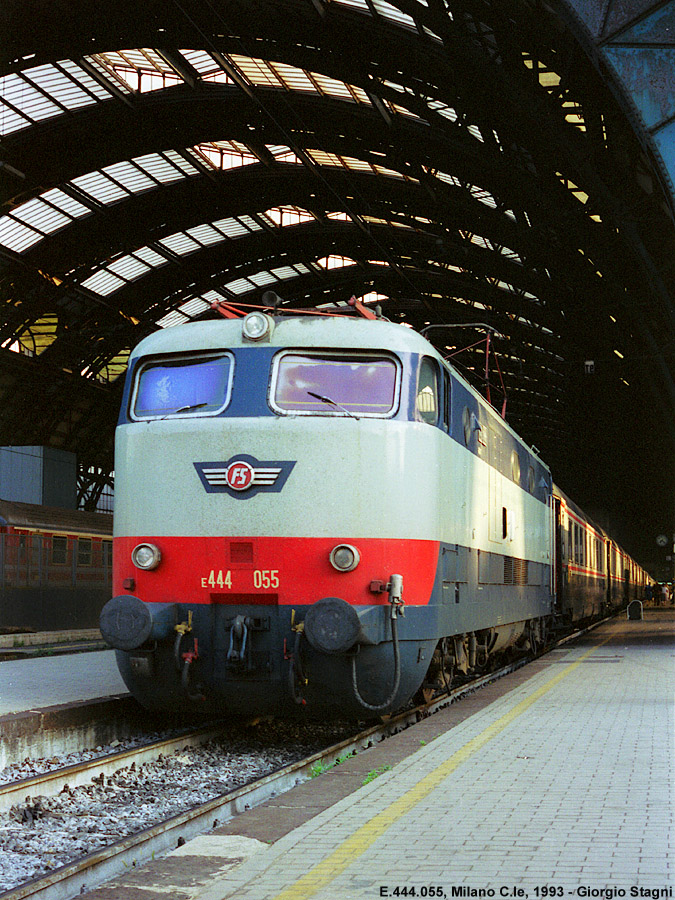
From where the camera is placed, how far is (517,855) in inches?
202

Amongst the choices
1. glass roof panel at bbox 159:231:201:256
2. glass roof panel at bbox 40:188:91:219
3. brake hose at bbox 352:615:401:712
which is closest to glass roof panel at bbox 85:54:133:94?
glass roof panel at bbox 40:188:91:219

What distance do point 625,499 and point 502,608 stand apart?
5996 cm

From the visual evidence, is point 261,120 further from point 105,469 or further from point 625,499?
point 625,499

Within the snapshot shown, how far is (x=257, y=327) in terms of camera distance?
9.54 meters

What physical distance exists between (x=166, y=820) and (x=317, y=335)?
454cm

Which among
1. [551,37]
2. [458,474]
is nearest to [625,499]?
[551,37]

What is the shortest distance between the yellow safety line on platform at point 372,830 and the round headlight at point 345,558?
→ 1765 mm

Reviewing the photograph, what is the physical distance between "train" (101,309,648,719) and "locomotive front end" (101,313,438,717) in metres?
0.01

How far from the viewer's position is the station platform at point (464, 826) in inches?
185

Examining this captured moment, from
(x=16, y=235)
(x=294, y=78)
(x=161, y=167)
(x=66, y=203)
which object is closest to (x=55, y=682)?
(x=294, y=78)

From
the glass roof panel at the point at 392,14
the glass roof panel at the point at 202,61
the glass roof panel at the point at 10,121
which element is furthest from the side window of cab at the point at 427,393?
the glass roof panel at the point at 10,121

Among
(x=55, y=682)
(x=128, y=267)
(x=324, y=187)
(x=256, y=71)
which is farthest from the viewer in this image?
(x=128, y=267)

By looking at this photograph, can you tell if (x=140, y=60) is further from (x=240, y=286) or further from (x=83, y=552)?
(x=240, y=286)

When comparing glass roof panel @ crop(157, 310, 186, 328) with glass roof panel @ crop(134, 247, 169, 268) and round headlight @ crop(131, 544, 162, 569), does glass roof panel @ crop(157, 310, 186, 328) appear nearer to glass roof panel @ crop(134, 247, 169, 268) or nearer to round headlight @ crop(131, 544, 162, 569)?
glass roof panel @ crop(134, 247, 169, 268)
